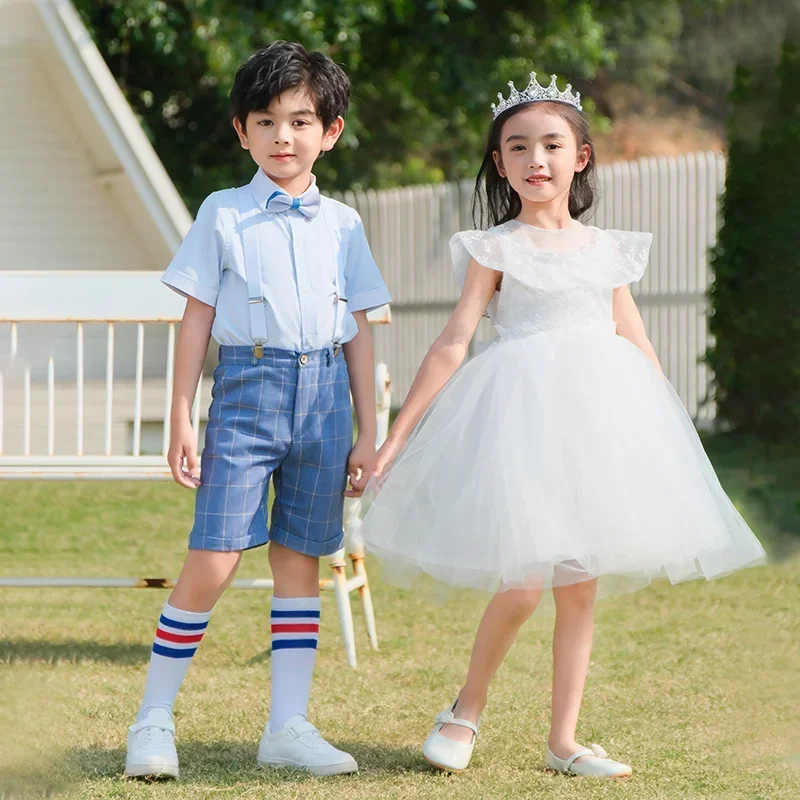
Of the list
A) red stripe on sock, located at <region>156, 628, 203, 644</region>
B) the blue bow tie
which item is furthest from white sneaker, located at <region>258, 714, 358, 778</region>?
the blue bow tie

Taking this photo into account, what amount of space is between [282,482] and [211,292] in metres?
0.41

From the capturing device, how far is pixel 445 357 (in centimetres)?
256

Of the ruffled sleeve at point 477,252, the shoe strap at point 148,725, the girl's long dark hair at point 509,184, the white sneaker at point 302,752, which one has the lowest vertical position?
the white sneaker at point 302,752

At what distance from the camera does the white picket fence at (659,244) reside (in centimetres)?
958

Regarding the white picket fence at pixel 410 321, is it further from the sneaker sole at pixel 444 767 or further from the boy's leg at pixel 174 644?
the sneaker sole at pixel 444 767

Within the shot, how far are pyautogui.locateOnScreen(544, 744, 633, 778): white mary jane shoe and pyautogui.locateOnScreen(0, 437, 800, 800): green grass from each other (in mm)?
37

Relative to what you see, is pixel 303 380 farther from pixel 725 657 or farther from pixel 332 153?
pixel 332 153

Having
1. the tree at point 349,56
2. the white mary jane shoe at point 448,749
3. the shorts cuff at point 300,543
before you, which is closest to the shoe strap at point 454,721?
the white mary jane shoe at point 448,749

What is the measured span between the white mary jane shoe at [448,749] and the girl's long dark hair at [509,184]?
1.02m

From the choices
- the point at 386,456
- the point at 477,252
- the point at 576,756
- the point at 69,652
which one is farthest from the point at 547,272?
the point at 69,652

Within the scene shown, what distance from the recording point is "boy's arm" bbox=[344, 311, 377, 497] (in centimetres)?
263

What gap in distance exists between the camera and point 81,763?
2.59 m

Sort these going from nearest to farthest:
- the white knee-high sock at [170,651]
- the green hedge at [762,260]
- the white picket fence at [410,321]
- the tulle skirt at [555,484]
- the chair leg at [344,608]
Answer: the tulle skirt at [555,484]
the white knee-high sock at [170,651]
the chair leg at [344,608]
the green hedge at [762,260]
the white picket fence at [410,321]

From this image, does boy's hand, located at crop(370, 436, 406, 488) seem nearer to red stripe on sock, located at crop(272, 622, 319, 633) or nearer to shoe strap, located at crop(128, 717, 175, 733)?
red stripe on sock, located at crop(272, 622, 319, 633)
